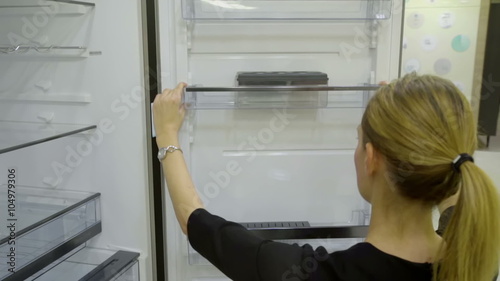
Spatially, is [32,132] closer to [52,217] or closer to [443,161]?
[52,217]

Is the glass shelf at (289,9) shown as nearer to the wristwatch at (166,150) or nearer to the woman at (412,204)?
the wristwatch at (166,150)

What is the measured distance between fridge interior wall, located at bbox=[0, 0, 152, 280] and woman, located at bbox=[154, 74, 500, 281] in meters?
0.50

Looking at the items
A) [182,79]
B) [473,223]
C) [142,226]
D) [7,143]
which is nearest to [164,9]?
[182,79]

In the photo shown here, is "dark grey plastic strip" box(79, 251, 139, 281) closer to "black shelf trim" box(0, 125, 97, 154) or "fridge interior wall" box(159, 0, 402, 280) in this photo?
"fridge interior wall" box(159, 0, 402, 280)

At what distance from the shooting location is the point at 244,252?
2.98 ft

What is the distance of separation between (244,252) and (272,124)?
496 mm

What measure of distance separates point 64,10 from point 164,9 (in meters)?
0.29

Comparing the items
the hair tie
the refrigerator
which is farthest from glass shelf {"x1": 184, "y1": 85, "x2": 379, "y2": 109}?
the hair tie

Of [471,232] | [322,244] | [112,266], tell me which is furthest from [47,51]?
[471,232]

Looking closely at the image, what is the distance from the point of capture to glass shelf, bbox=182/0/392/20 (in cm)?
122

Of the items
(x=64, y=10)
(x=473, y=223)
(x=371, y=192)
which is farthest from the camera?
(x=64, y=10)

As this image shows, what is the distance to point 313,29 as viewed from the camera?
126cm

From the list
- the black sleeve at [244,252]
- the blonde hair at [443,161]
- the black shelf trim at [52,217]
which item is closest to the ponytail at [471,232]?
the blonde hair at [443,161]

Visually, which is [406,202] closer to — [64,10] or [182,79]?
[182,79]
